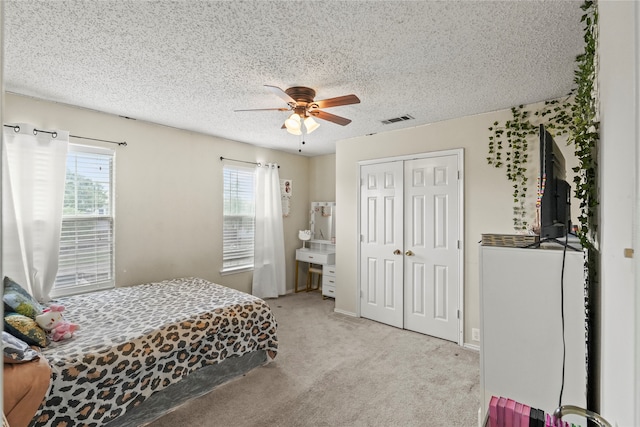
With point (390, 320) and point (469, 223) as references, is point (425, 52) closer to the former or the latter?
point (469, 223)

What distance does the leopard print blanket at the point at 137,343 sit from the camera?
6.16 ft

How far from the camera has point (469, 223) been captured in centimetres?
334

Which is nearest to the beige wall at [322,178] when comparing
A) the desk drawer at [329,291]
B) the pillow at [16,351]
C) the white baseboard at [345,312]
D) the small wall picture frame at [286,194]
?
the small wall picture frame at [286,194]

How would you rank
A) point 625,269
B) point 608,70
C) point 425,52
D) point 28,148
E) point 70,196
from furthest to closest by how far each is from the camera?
point 70,196 < point 28,148 < point 425,52 < point 608,70 < point 625,269

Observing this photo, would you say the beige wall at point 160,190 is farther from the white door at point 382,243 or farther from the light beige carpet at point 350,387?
the white door at point 382,243

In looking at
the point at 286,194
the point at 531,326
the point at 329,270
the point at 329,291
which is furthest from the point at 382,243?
the point at 531,326

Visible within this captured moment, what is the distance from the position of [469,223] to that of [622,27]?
8.57 ft

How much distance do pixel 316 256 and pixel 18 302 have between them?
358cm

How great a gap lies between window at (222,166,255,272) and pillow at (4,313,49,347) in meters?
2.49

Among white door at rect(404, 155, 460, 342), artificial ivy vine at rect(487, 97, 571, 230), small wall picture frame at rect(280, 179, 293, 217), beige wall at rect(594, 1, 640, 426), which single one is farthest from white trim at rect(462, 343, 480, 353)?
small wall picture frame at rect(280, 179, 293, 217)

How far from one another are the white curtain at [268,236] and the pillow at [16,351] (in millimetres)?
3067

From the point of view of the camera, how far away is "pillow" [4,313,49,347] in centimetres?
198

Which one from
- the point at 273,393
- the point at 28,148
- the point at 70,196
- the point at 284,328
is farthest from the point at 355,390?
the point at 28,148

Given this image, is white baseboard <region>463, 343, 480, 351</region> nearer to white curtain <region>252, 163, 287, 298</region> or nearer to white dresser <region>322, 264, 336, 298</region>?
white dresser <region>322, 264, 336, 298</region>
